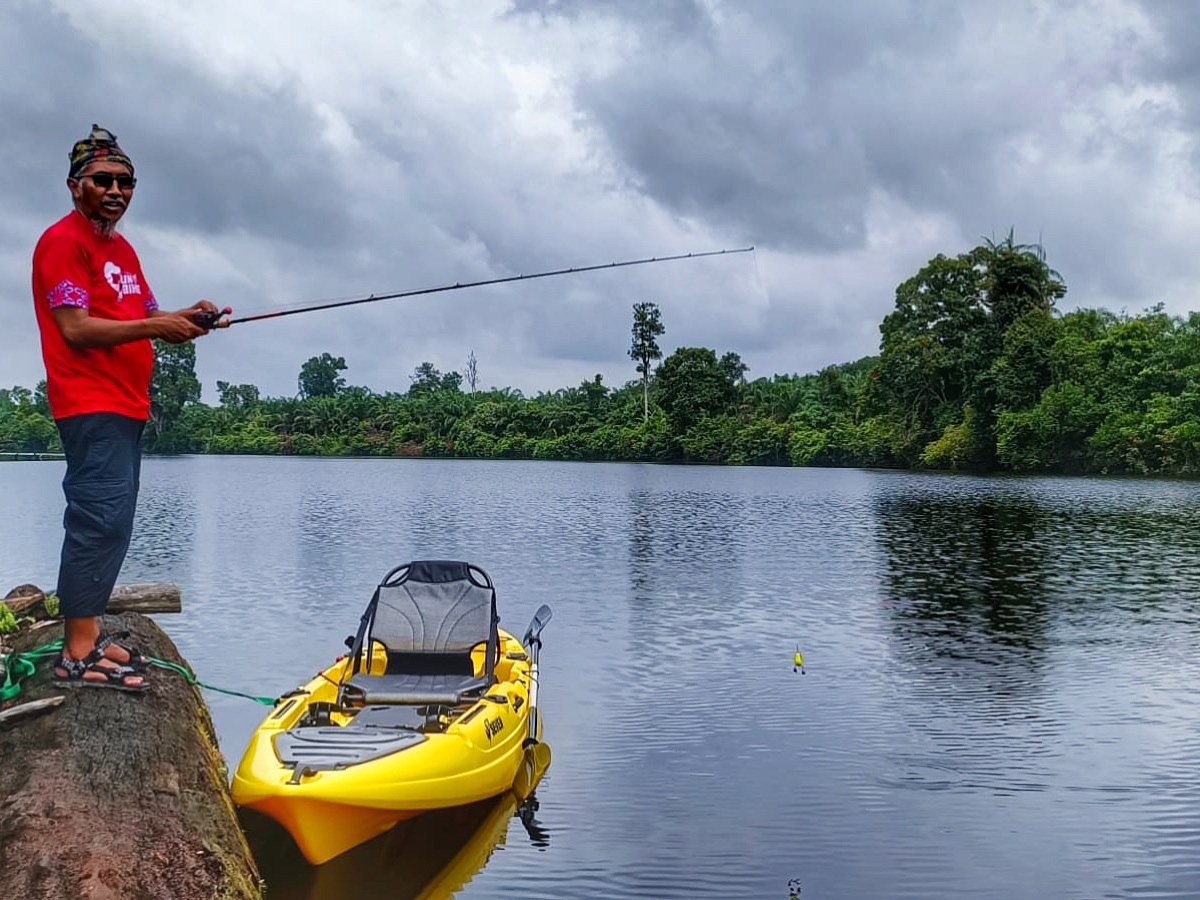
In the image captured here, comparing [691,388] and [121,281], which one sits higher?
[691,388]

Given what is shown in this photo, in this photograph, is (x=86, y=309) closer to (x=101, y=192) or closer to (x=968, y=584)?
(x=101, y=192)

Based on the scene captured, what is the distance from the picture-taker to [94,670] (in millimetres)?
6824

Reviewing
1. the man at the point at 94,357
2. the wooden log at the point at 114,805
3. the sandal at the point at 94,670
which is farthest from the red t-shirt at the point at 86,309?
the wooden log at the point at 114,805

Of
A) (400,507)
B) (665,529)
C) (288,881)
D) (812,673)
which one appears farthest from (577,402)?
(288,881)

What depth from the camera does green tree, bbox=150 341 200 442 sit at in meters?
129

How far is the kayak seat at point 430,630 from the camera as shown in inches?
409

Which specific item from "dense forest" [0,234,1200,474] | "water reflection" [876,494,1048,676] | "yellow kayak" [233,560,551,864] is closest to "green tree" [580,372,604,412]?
"dense forest" [0,234,1200,474]

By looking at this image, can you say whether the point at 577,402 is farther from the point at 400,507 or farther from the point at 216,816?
the point at 216,816

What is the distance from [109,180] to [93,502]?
6.03 ft

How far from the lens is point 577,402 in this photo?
12300cm

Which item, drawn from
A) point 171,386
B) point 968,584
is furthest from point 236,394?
point 968,584

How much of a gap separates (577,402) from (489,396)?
14235mm

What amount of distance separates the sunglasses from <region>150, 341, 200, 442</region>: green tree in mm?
128065

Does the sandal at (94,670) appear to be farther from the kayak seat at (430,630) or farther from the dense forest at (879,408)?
the dense forest at (879,408)
